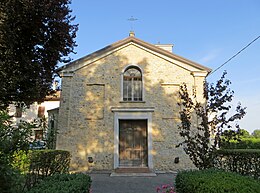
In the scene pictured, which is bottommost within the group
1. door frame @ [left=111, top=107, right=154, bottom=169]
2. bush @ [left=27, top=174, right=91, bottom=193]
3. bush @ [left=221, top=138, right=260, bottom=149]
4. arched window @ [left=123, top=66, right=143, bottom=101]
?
bush @ [left=27, top=174, right=91, bottom=193]

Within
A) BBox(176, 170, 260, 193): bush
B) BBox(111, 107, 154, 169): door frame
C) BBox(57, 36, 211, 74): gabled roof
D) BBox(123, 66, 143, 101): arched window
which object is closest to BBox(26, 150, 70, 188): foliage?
BBox(176, 170, 260, 193): bush

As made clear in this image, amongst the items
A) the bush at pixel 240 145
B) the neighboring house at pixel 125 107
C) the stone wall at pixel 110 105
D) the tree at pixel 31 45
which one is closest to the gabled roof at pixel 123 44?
the neighboring house at pixel 125 107

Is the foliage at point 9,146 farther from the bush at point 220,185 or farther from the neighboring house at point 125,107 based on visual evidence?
the neighboring house at point 125,107

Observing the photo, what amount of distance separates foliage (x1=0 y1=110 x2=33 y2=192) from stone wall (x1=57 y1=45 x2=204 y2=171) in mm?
9810

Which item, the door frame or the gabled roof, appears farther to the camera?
the gabled roof

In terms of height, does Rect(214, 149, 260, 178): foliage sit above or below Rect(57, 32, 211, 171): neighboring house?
below

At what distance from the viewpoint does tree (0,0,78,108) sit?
7832 millimetres

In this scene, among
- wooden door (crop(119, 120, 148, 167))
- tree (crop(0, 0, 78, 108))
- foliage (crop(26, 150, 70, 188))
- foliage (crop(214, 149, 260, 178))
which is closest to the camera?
foliage (crop(26, 150, 70, 188))

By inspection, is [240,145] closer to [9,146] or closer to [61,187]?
[61,187]

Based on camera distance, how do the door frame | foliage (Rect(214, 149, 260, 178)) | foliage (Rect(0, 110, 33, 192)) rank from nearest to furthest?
foliage (Rect(0, 110, 33, 192)) < foliage (Rect(214, 149, 260, 178)) < the door frame

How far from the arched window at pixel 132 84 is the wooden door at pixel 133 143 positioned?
4.92ft

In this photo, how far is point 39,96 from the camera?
9234 millimetres

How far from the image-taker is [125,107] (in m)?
13.7

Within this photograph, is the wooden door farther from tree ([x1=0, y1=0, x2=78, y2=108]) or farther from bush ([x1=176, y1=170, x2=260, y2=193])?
bush ([x1=176, y1=170, x2=260, y2=193])
